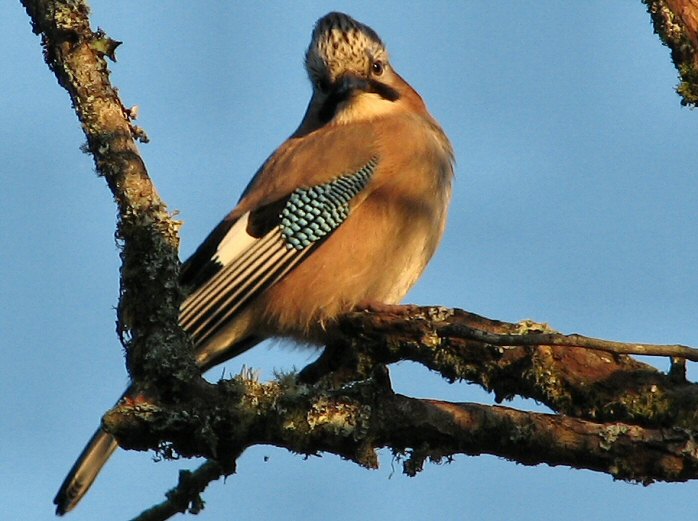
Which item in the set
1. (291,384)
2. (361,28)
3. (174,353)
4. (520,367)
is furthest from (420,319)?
(361,28)

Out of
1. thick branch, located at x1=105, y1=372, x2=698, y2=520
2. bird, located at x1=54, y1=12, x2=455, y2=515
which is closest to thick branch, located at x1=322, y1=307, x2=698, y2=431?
thick branch, located at x1=105, y1=372, x2=698, y2=520

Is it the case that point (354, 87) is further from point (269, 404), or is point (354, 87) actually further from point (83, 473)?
point (269, 404)

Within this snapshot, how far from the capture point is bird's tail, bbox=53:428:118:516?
18.9 ft

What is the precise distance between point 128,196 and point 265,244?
2449 millimetres

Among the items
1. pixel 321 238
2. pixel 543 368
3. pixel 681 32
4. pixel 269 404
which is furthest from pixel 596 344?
pixel 321 238

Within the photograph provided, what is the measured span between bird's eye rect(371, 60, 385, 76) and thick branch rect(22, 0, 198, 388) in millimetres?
3485

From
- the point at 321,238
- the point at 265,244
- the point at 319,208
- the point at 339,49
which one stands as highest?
the point at 339,49

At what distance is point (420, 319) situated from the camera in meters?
5.41

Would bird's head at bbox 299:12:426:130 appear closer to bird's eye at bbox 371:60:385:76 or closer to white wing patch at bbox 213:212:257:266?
bird's eye at bbox 371:60:385:76

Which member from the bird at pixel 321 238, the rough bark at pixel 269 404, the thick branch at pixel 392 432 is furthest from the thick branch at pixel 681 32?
the bird at pixel 321 238

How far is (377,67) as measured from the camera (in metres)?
7.98

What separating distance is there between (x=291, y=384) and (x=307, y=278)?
7.89 ft

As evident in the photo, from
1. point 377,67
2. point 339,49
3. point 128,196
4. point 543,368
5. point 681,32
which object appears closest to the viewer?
point 128,196

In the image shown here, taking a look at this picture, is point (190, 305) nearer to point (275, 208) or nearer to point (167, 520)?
point (275, 208)
